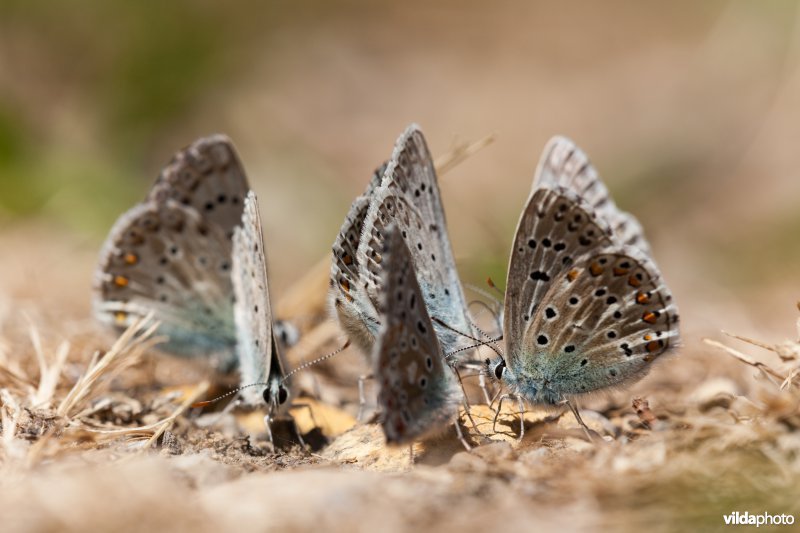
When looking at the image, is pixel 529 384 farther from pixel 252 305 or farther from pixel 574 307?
pixel 252 305

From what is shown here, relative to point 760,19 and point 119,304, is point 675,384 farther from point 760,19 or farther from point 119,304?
point 760,19

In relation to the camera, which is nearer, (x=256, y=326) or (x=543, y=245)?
(x=543, y=245)

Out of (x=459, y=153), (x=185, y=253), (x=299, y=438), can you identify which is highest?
(x=459, y=153)

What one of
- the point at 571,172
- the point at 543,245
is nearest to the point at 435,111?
the point at 571,172

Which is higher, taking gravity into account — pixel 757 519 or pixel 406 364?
pixel 406 364

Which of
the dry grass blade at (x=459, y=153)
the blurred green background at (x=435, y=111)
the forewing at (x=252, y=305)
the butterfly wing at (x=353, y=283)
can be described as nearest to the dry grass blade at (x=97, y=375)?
the forewing at (x=252, y=305)

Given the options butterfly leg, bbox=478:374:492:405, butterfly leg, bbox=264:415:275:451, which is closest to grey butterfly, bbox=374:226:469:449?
butterfly leg, bbox=478:374:492:405
